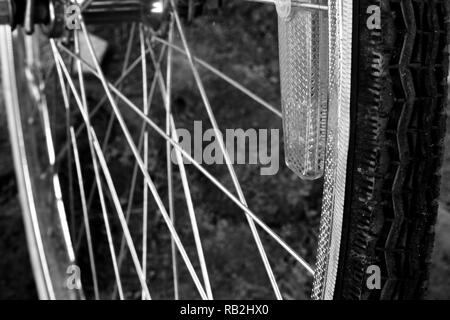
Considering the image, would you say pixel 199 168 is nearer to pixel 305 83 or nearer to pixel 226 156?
pixel 226 156

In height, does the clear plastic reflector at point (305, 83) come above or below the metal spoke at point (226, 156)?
above

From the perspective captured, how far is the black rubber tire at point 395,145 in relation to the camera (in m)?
0.38

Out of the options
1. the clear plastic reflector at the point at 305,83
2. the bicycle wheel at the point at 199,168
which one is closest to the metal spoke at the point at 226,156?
the bicycle wheel at the point at 199,168

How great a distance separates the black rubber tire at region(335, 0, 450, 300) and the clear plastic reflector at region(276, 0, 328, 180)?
0.05 metres

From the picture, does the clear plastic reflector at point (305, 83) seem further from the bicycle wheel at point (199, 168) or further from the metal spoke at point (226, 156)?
the metal spoke at point (226, 156)

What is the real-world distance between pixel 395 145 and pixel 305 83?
0.08 m

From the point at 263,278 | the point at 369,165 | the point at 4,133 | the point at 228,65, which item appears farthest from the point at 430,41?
the point at 4,133

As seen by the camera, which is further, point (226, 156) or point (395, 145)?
point (226, 156)

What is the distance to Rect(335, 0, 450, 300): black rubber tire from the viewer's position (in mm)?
385

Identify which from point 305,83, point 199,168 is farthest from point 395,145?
point 199,168

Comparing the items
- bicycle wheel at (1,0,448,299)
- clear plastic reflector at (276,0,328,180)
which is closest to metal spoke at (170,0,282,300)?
bicycle wheel at (1,0,448,299)

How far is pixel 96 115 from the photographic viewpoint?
106cm

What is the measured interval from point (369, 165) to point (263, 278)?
Answer: 0.56 metres

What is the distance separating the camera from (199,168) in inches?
22.2
